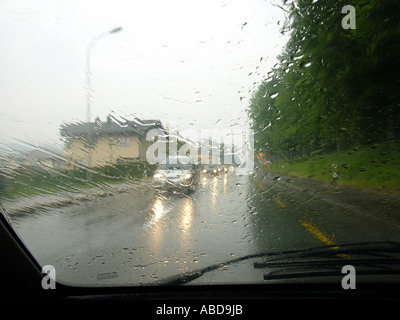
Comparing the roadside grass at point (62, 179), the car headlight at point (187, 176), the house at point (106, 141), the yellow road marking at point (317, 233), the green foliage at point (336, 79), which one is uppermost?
the green foliage at point (336, 79)

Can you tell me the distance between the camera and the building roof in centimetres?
495

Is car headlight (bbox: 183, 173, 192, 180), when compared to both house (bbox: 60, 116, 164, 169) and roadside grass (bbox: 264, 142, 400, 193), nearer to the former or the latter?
house (bbox: 60, 116, 164, 169)

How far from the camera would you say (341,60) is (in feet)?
23.8

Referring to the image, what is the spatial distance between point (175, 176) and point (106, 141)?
9.74 feet

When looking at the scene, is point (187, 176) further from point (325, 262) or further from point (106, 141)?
point (325, 262)

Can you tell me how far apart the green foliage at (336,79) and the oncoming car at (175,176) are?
2378 mm

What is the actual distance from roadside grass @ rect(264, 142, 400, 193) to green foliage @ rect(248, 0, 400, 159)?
8.9 inches

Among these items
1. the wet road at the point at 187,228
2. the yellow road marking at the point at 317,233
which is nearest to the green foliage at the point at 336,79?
the wet road at the point at 187,228

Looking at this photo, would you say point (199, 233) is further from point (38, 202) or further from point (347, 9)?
point (347, 9)

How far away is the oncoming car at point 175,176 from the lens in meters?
7.63

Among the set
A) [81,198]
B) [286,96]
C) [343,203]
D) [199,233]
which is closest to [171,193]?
[199,233]

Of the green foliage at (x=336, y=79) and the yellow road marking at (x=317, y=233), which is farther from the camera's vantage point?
the green foliage at (x=336, y=79)

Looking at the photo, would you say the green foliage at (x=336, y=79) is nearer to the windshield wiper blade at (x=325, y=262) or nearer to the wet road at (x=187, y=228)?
the wet road at (x=187, y=228)

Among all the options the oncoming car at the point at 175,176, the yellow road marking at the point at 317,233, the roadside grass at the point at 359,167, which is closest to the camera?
the yellow road marking at the point at 317,233
